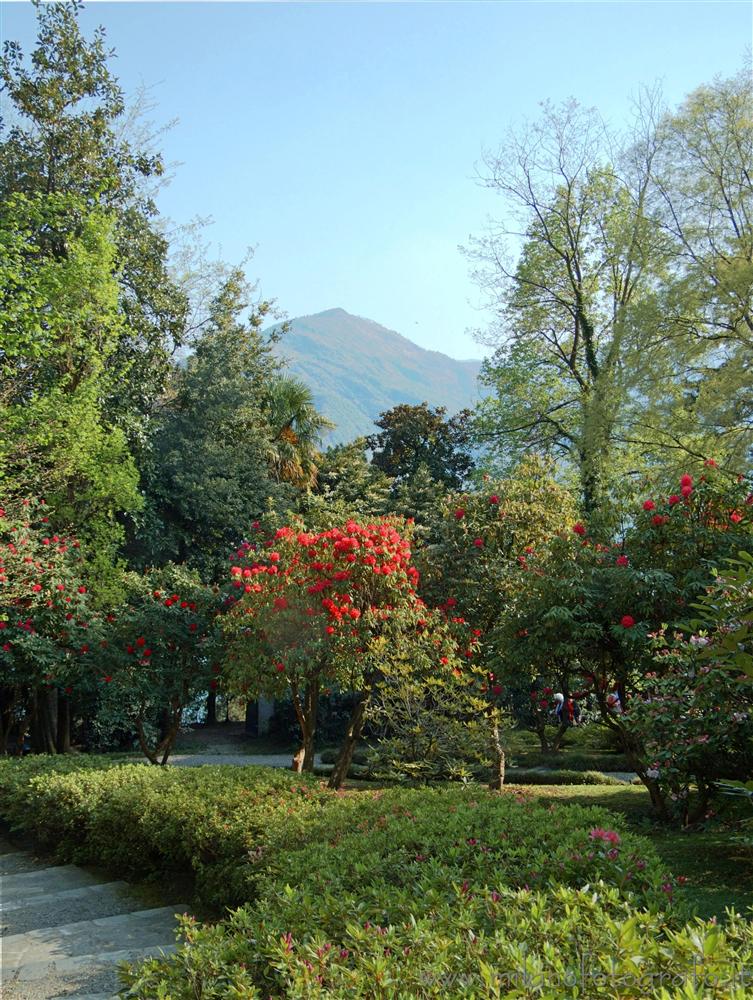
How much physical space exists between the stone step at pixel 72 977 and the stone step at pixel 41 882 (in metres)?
1.71

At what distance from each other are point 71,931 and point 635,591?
513cm

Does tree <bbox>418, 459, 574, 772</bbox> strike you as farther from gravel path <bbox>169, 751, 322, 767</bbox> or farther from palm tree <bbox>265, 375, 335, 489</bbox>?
palm tree <bbox>265, 375, 335, 489</bbox>

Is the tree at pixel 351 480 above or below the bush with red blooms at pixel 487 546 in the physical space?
Result: above

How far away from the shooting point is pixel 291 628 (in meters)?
8.07

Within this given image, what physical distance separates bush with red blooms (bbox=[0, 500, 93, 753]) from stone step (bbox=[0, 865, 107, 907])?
15.9 feet

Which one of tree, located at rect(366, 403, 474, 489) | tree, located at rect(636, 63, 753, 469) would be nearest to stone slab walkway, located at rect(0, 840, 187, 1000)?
tree, located at rect(636, 63, 753, 469)

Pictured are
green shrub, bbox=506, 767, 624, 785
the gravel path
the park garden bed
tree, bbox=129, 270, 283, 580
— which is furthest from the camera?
tree, bbox=129, 270, 283, 580

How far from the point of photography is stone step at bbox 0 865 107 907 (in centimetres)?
613

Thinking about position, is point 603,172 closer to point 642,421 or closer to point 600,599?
point 642,421

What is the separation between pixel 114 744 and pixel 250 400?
26.4 feet

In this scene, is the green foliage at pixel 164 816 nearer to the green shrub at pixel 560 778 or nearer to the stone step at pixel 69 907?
the stone step at pixel 69 907

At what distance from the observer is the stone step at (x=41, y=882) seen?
613 cm

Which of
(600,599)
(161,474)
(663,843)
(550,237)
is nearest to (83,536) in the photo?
(161,474)

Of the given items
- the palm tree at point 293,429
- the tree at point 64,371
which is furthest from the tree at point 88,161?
the palm tree at point 293,429
